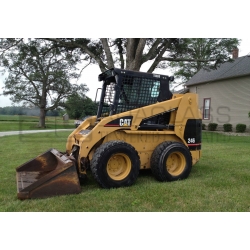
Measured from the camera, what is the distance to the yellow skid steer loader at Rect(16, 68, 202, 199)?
199 inches

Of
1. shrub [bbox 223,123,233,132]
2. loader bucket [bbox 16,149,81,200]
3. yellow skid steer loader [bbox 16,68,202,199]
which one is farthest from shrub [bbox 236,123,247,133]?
loader bucket [bbox 16,149,81,200]

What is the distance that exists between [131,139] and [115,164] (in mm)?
645

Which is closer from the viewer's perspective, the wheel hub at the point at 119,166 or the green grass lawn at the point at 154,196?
the green grass lawn at the point at 154,196

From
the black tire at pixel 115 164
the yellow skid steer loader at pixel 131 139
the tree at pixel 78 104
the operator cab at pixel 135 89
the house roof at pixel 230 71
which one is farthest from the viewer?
the tree at pixel 78 104

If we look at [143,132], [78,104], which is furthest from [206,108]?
[143,132]

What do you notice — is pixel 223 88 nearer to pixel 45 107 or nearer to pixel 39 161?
pixel 39 161

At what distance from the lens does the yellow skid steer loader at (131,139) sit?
5.05 metres

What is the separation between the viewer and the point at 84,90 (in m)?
30.0

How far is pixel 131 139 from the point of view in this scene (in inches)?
Answer: 217

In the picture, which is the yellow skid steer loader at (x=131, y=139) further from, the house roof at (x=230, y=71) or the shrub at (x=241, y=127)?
the shrub at (x=241, y=127)

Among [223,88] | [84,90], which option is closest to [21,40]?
[223,88]

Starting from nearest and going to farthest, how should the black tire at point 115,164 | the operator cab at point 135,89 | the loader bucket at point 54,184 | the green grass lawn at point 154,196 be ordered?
the green grass lawn at point 154,196
the loader bucket at point 54,184
the black tire at point 115,164
the operator cab at point 135,89

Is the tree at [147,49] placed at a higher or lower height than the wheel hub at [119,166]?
higher

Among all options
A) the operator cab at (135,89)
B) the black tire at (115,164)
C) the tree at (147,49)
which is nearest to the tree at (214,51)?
the tree at (147,49)
